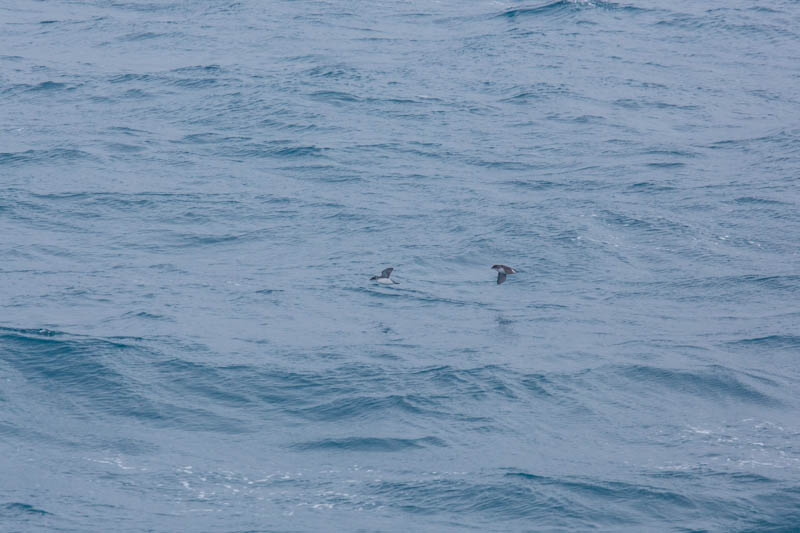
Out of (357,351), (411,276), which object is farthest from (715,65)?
(357,351)

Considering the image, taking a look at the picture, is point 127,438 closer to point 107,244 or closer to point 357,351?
point 357,351

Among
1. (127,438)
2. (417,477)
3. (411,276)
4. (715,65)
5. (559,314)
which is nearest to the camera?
(417,477)

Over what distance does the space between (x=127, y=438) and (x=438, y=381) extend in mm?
6059

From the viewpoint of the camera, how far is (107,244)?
28656 millimetres

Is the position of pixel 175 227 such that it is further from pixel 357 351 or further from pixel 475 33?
pixel 475 33

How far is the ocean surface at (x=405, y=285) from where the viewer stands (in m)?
19.2

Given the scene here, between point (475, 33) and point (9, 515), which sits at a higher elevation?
point (475, 33)

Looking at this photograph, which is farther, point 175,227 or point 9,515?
point 175,227

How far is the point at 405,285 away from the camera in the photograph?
87.4ft

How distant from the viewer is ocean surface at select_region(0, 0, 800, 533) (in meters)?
19.2

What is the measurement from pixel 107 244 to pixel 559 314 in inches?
456

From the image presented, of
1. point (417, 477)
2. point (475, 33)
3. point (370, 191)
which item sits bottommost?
point (417, 477)

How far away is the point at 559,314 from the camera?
25250 millimetres

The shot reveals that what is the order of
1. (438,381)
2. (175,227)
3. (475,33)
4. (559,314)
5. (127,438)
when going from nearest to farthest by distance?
(127,438) → (438,381) → (559,314) → (175,227) → (475,33)
